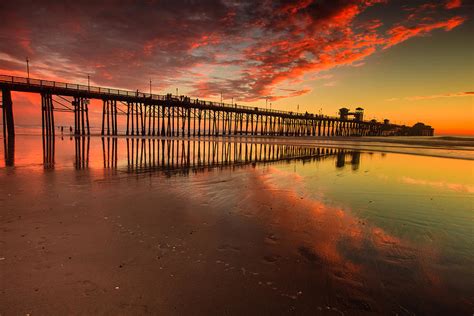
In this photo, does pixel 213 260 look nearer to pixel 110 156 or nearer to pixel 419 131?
pixel 110 156

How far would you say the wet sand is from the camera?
2600 mm

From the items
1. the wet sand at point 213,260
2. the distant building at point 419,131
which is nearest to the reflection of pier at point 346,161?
the wet sand at point 213,260

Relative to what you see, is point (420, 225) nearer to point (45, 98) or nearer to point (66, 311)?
point (66, 311)

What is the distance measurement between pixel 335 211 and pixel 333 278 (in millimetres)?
2979

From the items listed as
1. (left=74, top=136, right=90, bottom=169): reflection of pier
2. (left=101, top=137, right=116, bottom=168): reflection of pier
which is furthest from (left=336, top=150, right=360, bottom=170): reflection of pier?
(left=74, top=136, right=90, bottom=169): reflection of pier

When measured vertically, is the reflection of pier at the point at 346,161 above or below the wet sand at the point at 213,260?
above

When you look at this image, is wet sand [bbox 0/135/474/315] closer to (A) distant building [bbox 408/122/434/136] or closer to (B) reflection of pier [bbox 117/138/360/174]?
(B) reflection of pier [bbox 117/138/360/174]

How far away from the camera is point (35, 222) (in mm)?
4625

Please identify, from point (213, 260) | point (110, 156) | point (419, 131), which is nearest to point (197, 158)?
point (110, 156)

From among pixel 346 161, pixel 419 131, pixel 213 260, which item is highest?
pixel 419 131

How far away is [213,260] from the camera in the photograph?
3.46 meters

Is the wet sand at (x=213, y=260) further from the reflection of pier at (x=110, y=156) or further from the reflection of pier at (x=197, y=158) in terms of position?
the reflection of pier at (x=110, y=156)

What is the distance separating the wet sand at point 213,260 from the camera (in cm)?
260

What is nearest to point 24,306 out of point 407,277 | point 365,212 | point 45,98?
point 407,277
